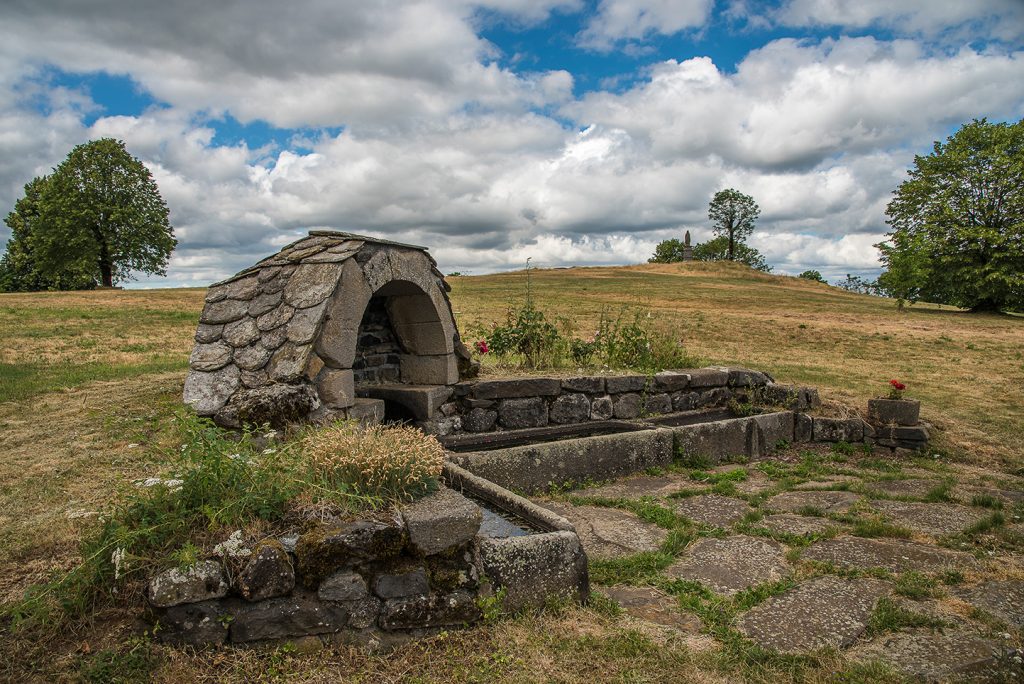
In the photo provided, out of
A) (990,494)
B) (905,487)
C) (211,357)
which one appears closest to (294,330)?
A: (211,357)

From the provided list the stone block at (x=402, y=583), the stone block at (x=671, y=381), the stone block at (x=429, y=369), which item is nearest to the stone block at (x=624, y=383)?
the stone block at (x=671, y=381)

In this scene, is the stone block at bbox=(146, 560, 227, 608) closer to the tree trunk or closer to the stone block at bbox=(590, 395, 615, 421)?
the stone block at bbox=(590, 395, 615, 421)

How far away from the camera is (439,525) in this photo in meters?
3.32

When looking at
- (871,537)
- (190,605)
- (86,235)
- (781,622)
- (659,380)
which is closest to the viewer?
(190,605)

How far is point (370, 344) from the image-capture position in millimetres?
7402

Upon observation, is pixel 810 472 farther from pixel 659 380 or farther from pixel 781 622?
pixel 781 622

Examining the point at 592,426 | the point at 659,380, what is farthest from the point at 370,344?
the point at 659,380

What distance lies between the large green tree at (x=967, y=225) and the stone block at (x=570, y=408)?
78.7ft

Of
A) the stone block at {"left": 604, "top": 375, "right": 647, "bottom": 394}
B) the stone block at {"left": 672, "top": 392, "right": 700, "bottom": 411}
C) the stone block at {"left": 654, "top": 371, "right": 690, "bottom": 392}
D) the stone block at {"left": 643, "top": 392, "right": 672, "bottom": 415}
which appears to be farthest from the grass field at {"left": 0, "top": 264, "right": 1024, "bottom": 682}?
the stone block at {"left": 672, "top": 392, "right": 700, "bottom": 411}

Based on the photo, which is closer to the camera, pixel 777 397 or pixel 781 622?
pixel 781 622

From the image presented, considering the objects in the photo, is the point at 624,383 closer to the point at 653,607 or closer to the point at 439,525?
the point at 653,607

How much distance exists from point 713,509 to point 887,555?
145 centimetres

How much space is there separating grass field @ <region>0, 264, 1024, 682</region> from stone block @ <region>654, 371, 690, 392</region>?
88.6 inches

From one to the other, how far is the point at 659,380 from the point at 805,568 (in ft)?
13.2
